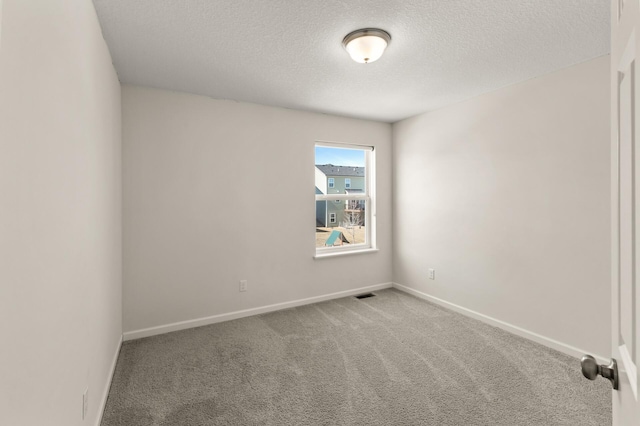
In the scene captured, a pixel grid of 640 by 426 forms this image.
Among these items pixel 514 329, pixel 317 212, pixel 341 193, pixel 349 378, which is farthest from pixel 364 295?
pixel 349 378

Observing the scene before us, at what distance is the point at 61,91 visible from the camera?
3.91ft

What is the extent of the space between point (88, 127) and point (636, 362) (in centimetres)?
222

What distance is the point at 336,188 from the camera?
4281 mm

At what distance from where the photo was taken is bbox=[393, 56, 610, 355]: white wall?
2428 mm

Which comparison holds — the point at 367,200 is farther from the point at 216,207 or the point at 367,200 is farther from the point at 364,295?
the point at 216,207

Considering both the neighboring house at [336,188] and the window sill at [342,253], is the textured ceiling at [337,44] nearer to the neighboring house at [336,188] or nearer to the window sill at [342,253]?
the neighboring house at [336,188]

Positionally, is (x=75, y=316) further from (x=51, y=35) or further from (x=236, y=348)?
(x=236, y=348)

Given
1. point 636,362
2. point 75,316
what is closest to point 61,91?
point 75,316

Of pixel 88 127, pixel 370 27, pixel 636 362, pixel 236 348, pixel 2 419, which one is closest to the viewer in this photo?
pixel 636 362

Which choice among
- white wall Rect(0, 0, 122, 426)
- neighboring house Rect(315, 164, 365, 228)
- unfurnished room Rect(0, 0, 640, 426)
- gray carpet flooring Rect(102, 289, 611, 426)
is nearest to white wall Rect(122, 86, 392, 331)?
unfurnished room Rect(0, 0, 640, 426)

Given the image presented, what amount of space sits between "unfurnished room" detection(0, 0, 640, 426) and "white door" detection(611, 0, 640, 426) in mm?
11

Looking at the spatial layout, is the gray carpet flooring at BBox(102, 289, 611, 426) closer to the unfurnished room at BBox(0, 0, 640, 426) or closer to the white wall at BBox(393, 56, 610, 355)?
the unfurnished room at BBox(0, 0, 640, 426)

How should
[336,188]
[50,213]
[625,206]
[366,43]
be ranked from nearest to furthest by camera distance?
[625,206] < [50,213] < [366,43] < [336,188]

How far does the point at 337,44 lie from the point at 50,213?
1935 millimetres
